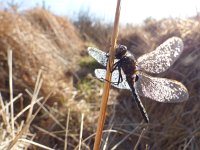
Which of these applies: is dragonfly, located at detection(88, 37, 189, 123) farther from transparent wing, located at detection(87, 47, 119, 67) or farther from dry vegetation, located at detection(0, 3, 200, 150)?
dry vegetation, located at detection(0, 3, 200, 150)

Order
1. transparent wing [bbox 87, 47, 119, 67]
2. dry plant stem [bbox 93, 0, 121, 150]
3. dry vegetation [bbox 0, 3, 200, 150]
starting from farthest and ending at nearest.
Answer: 1. dry vegetation [bbox 0, 3, 200, 150]
2. transparent wing [bbox 87, 47, 119, 67]
3. dry plant stem [bbox 93, 0, 121, 150]

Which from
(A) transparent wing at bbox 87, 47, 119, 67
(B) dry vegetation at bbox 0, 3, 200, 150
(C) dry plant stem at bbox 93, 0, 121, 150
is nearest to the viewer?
(C) dry plant stem at bbox 93, 0, 121, 150

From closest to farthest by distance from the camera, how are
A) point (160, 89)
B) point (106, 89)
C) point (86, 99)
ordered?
point (106, 89), point (160, 89), point (86, 99)

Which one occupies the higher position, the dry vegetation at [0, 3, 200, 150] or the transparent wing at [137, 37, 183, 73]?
the transparent wing at [137, 37, 183, 73]

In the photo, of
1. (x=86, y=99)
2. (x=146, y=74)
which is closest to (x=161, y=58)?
(x=146, y=74)

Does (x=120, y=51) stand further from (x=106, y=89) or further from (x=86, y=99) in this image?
(x=86, y=99)

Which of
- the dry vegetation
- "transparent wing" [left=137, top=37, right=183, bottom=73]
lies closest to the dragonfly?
"transparent wing" [left=137, top=37, right=183, bottom=73]

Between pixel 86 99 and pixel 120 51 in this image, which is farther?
pixel 86 99

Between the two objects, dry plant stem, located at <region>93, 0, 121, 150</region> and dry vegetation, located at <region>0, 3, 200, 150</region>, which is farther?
dry vegetation, located at <region>0, 3, 200, 150</region>
